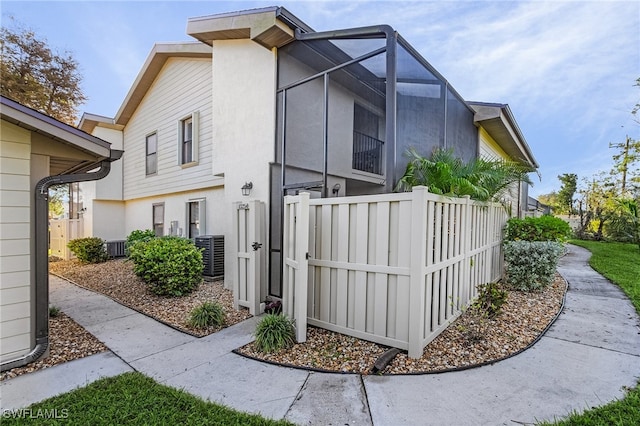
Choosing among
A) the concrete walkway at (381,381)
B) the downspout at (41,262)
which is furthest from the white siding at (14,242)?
the concrete walkway at (381,381)

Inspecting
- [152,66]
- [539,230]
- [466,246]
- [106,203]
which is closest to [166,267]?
[466,246]

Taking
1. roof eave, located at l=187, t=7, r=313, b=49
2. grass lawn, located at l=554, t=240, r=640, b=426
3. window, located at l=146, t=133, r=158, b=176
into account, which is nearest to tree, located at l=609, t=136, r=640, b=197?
grass lawn, located at l=554, t=240, r=640, b=426

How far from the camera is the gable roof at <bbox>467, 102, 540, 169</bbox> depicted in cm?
873

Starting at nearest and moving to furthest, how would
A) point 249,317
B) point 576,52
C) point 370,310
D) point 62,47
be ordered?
point 370,310 < point 249,317 < point 576,52 < point 62,47

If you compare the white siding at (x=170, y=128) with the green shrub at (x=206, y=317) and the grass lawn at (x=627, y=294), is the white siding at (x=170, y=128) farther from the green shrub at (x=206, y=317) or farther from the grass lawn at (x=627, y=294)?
the grass lawn at (x=627, y=294)

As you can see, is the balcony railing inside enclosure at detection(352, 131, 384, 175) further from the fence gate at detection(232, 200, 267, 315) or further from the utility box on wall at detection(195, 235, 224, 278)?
the utility box on wall at detection(195, 235, 224, 278)

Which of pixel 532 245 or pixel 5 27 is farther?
pixel 5 27

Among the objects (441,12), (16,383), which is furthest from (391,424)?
(441,12)

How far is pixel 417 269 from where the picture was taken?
3379 mm

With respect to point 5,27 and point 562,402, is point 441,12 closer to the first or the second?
point 562,402

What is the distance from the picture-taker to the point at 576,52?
9680mm

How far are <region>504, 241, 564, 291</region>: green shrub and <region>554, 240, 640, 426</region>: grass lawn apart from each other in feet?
4.19

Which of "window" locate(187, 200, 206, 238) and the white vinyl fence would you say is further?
"window" locate(187, 200, 206, 238)

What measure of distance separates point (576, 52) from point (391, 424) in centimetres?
1259
